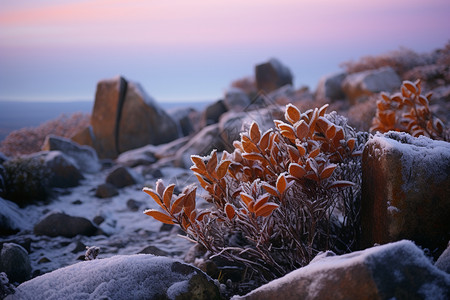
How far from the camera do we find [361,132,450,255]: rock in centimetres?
192

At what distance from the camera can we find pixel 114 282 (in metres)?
1.88

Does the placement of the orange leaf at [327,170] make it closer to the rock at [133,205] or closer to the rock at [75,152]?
the rock at [133,205]

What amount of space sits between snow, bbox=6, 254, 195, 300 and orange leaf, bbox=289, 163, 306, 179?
74 cm

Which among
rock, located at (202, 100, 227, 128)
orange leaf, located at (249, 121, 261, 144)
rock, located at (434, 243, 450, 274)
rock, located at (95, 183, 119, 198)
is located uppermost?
orange leaf, located at (249, 121, 261, 144)

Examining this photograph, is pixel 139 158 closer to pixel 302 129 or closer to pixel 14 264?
pixel 14 264

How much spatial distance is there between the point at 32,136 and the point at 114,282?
27.3ft

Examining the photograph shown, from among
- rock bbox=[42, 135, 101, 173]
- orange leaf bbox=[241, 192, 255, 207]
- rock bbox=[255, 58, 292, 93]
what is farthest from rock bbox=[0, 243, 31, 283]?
rock bbox=[255, 58, 292, 93]

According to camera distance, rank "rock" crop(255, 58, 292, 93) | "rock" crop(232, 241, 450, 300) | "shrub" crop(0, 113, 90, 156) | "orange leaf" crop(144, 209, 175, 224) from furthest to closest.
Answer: "rock" crop(255, 58, 292, 93) < "shrub" crop(0, 113, 90, 156) < "orange leaf" crop(144, 209, 175, 224) < "rock" crop(232, 241, 450, 300)

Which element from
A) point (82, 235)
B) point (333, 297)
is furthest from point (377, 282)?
point (82, 235)

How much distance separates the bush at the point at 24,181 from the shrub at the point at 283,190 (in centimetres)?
327

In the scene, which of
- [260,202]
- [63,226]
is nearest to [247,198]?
[260,202]

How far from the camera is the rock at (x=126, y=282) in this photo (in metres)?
1.86

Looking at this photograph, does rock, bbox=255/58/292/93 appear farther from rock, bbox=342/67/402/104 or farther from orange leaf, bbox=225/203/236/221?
orange leaf, bbox=225/203/236/221

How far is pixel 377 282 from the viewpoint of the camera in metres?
1.33
